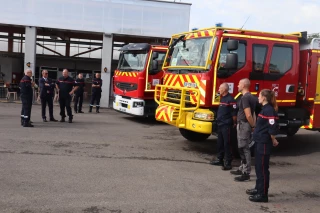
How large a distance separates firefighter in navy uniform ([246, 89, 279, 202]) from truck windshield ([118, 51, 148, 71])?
7.38 meters

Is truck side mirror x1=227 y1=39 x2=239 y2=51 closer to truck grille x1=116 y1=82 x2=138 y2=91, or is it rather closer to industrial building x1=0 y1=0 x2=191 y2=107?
truck grille x1=116 y1=82 x2=138 y2=91

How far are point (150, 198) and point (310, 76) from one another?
5476 mm

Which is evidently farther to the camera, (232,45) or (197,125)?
(197,125)

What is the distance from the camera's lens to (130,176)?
19.1ft

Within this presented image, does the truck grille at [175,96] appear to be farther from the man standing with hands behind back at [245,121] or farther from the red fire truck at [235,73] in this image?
the man standing with hands behind back at [245,121]

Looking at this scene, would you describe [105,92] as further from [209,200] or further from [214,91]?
[209,200]

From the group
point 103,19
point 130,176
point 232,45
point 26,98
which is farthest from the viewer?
point 103,19

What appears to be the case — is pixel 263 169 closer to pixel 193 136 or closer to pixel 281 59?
pixel 281 59

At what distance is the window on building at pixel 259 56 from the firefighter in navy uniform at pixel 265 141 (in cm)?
278

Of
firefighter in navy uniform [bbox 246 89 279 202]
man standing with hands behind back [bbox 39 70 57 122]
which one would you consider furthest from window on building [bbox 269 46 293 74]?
man standing with hands behind back [bbox 39 70 57 122]

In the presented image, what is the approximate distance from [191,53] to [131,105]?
468cm

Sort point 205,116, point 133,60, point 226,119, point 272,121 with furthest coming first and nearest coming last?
point 133,60
point 205,116
point 226,119
point 272,121

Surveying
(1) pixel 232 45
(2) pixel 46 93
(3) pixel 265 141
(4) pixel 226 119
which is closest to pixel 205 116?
(4) pixel 226 119

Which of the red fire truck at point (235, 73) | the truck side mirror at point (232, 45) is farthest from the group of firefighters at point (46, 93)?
the truck side mirror at point (232, 45)
